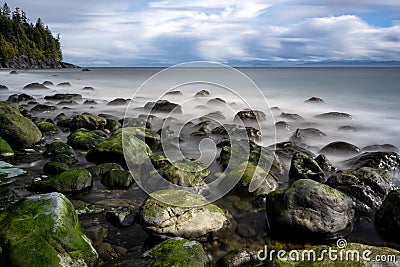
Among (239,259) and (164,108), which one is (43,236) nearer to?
(239,259)

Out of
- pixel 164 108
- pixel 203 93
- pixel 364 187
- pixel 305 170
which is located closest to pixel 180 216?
pixel 364 187

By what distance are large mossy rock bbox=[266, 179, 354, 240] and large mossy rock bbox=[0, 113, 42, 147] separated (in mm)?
8186

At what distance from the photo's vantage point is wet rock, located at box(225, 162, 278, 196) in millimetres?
7344

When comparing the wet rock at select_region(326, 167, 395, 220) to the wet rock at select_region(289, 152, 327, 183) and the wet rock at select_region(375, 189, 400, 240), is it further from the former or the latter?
the wet rock at select_region(289, 152, 327, 183)

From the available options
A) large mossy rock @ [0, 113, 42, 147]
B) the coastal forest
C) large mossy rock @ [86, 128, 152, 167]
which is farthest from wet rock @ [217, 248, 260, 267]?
the coastal forest

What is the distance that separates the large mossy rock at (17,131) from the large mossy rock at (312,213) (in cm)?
819

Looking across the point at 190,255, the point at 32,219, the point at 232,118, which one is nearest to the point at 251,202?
the point at 190,255

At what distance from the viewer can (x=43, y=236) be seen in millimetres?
4281

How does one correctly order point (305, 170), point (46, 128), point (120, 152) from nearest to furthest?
1. point (305, 170)
2. point (120, 152)
3. point (46, 128)

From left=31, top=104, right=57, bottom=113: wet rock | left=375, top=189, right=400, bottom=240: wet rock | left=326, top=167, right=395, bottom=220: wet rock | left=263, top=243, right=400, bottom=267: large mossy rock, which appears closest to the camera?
left=263, top=243, right=400, bottom=267: large mossy rock

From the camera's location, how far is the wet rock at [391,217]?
5.77 m

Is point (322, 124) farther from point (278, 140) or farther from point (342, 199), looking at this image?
point (342, 199)

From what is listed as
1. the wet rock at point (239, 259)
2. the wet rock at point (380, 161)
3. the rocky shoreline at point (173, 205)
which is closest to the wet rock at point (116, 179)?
the rocky shoreline at point (173, 205)

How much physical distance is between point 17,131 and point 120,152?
373 centimetres
